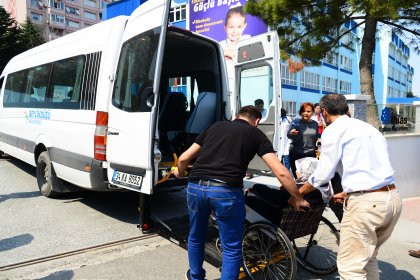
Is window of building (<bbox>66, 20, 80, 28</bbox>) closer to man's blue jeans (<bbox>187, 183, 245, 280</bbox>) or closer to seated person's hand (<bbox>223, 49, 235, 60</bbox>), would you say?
seated person's hand (<bbox>223, 49, 235, 60</bbox>)

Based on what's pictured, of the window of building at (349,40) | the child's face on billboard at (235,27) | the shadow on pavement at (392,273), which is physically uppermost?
the child's face on billboard at (235,27)

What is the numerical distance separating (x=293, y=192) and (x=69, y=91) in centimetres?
385

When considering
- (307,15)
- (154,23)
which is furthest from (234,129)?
(307,15)

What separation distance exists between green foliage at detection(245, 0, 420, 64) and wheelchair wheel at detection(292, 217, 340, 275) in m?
5.34

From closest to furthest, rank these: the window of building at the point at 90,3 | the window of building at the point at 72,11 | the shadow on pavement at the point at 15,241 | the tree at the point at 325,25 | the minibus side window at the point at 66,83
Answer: the shadow on pavement at the point at 15,241
the minibus side window at the point at 66,83
the tree at the point at 325,25
the window of building at the point at 72,11
the window of building at the point at 90,3

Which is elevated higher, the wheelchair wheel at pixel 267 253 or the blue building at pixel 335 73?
the blue building at pixel 335 73

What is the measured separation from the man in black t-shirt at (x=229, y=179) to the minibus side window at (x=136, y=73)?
1.30 metres

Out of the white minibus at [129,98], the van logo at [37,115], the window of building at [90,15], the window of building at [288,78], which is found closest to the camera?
the white minibus at [129,98]

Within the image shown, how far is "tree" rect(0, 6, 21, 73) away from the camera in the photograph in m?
33.6

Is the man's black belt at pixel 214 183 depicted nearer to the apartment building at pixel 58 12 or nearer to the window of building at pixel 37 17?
the apartment building at pixel 58 12

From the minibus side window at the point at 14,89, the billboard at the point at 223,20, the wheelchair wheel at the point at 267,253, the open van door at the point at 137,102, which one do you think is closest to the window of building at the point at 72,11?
the billboard at the point at 223,20

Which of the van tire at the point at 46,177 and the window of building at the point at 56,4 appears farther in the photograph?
the window of building at the point at 56,4

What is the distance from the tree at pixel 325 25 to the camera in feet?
26.9

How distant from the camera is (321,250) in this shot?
13.8 feet
